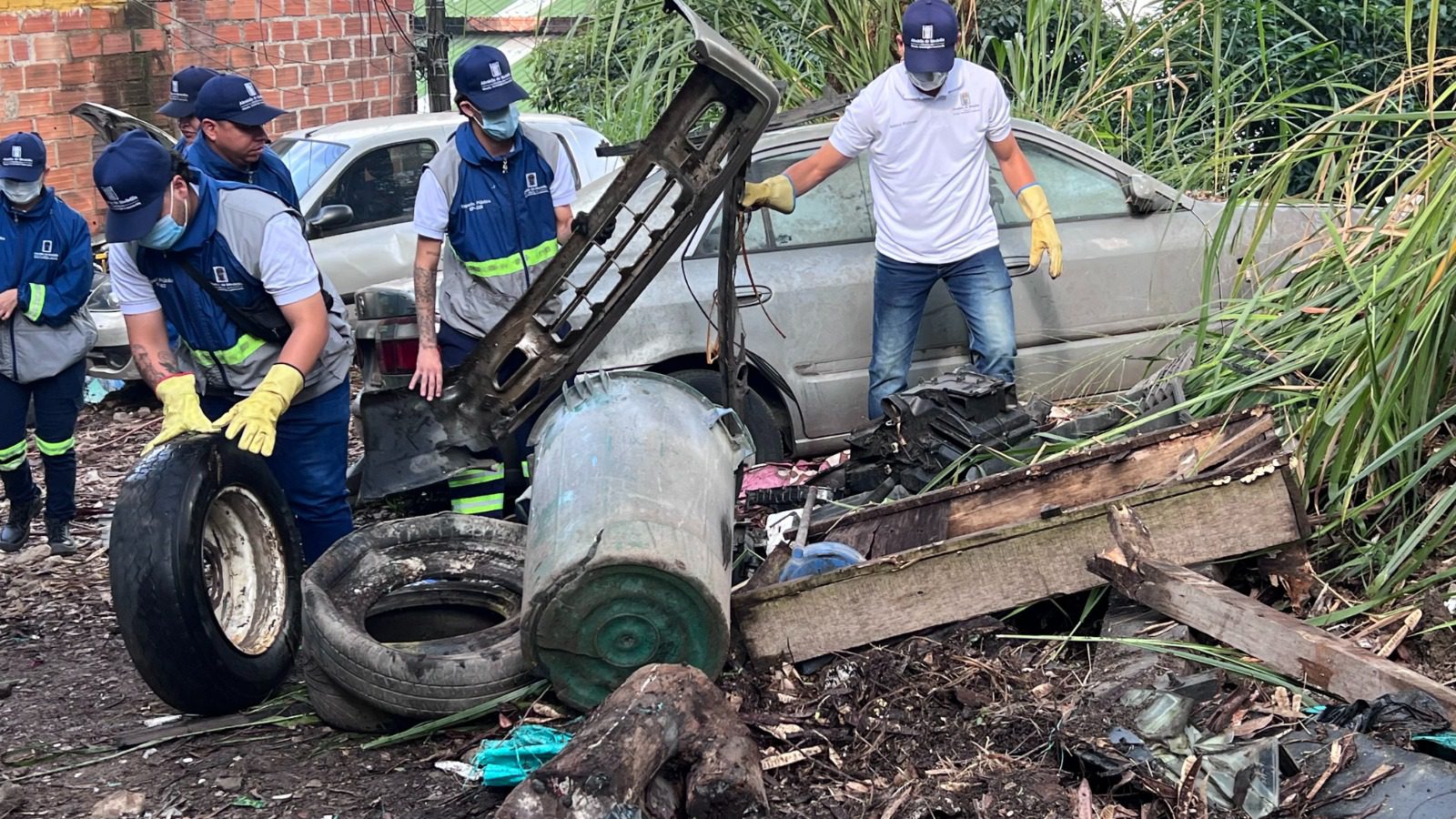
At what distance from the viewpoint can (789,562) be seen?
420cm

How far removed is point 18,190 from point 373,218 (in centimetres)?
270

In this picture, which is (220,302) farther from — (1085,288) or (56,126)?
(56,126)

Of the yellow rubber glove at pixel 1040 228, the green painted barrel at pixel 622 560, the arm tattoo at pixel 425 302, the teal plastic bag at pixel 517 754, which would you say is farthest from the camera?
the yellow rubber glove at pixel 1040 228

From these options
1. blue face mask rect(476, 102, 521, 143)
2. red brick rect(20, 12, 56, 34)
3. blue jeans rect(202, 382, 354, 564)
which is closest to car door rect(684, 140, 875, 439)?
blue face mask rect(476, 102, 521, 143)

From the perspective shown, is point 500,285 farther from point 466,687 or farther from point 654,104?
point 654,104

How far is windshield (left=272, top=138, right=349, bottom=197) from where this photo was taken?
26.7ft

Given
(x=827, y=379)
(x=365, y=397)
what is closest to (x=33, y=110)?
(x=365, y=397)

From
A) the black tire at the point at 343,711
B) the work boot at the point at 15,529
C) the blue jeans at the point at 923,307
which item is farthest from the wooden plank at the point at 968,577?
the work boot at the point at 15,529

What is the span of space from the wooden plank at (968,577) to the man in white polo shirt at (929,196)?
1.71 metres

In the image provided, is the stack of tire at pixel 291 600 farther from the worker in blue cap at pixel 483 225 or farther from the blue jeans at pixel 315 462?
the worker in blue cap at pixel 483 225

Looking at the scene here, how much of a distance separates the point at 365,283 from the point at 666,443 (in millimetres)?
4407

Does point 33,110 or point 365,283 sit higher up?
point 33,110

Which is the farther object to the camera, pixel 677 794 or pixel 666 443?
pixel 666 443

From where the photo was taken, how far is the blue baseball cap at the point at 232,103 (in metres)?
5.11
